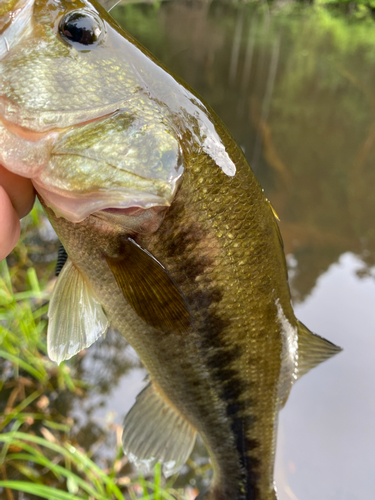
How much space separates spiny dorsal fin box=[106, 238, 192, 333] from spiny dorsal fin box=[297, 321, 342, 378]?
542 mm

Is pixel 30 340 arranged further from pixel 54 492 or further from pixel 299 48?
pixel 299 48

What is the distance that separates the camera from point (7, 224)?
84 centimetres

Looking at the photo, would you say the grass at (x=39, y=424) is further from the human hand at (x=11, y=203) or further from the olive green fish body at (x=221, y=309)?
the human hand at (x=11, y=203)

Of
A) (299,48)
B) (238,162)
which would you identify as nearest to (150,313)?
(238,162)

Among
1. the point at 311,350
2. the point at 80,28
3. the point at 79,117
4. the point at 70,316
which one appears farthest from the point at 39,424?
the point at 80,28

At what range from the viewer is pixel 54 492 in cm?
150

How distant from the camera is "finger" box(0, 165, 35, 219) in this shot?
0.83 meters

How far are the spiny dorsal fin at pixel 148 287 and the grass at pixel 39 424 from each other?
1.17m

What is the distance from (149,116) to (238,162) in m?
0.27

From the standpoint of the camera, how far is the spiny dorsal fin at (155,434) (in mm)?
1313

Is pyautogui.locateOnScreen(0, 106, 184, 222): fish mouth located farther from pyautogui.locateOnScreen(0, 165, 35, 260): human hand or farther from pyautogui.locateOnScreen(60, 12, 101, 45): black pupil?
pyautogui.locateOnScreen(60, 12, 101, 45): black pupil

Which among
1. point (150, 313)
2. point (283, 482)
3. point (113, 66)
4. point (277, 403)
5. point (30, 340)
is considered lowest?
point (283, 482)

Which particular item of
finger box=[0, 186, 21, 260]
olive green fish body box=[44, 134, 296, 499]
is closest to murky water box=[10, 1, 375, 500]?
olive green fish body box=[44, 134, 296, 499]

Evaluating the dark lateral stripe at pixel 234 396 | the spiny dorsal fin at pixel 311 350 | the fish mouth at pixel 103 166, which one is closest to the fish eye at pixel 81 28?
the fish mouth at pixel 103 166
